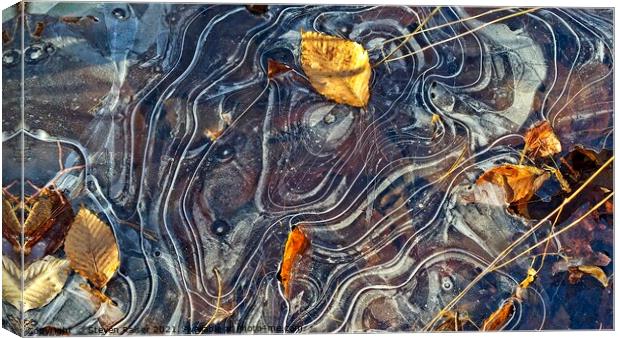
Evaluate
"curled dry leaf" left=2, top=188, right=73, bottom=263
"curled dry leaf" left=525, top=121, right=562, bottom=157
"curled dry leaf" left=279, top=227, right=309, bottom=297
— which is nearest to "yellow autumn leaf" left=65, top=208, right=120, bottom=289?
"curled dry leaf" left=2, top=188, right=73, bottom=263

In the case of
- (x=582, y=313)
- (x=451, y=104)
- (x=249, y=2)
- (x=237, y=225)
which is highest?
(x=249, y=2)

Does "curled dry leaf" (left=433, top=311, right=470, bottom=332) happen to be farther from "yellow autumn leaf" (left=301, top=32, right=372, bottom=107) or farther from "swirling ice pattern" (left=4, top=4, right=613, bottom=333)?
"yellow autumn leaf" (left=301, top=32, right=372, bottom=107)

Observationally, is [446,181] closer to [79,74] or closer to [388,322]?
[388,322]

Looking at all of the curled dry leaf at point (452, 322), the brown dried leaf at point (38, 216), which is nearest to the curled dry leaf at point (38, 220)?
the brown dried leaf at point (38, 216)

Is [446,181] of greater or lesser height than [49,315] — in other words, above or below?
above

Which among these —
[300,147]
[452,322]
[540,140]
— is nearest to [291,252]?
[300,147]

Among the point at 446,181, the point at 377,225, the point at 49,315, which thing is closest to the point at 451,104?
the point at 446,181

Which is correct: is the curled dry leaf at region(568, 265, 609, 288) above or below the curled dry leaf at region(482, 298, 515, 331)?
above
